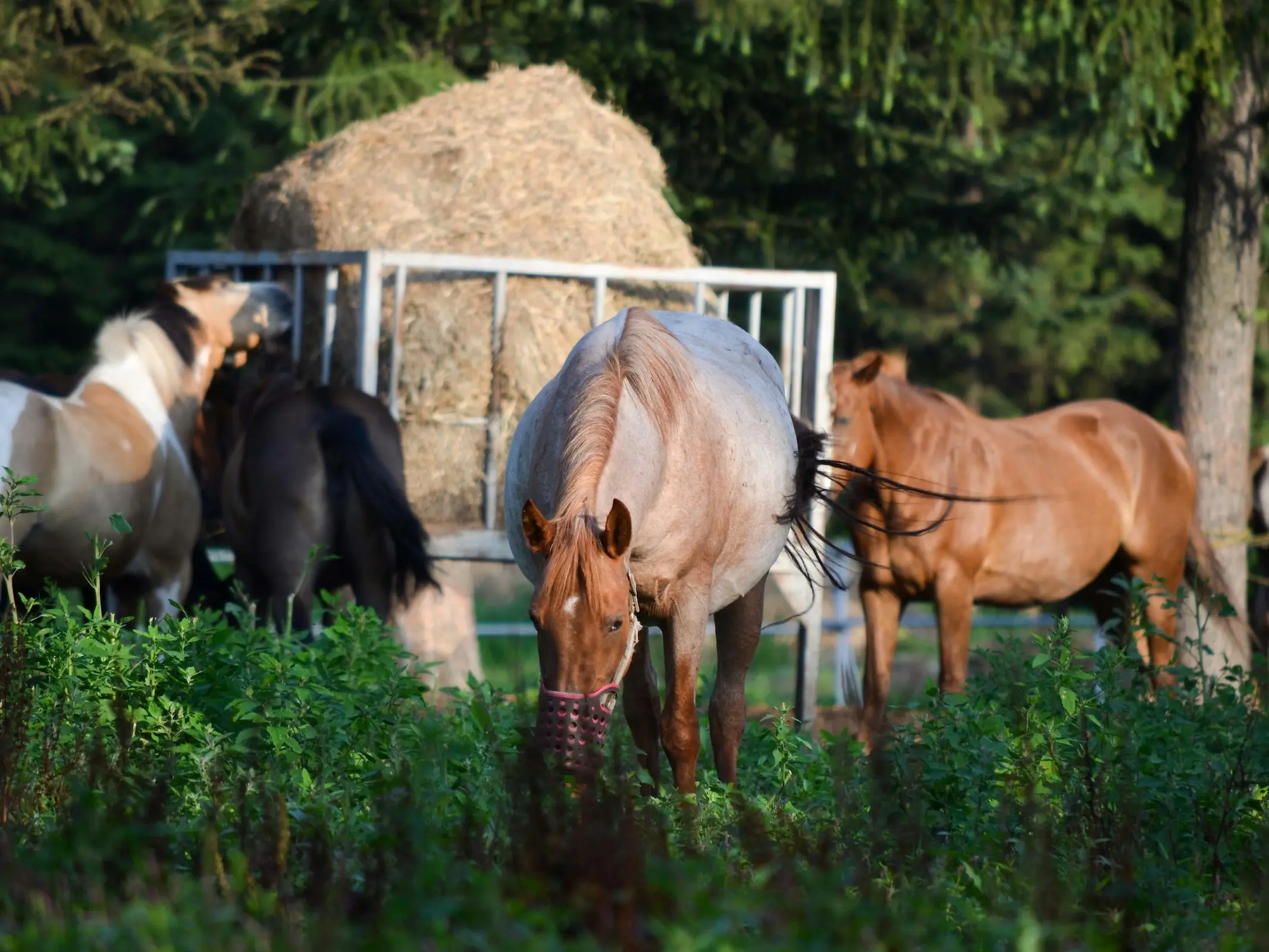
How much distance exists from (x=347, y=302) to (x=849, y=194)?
4.51 m

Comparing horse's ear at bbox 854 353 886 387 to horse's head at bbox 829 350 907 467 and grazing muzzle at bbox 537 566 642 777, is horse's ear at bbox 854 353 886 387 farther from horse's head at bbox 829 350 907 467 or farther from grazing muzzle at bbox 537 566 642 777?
grazing muzzle at bbox 537 566 642 777

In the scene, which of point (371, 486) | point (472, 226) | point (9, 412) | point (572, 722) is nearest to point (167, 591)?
point (371, 486)

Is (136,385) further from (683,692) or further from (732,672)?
(683,692)

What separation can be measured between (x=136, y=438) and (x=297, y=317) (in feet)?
4.97

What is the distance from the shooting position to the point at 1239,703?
5164 millimetres

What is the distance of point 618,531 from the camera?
3.66 m

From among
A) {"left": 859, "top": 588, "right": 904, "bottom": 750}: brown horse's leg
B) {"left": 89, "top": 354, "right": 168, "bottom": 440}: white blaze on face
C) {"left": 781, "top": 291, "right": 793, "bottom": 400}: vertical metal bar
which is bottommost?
{"left": 859, "top": 588, "right": 904, "bottom": 750}: brown horse's leg

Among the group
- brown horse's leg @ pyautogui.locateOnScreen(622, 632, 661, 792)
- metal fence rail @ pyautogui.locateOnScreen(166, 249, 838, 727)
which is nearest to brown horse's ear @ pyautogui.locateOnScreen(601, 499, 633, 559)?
brown horse's leg @ pyautogui.locateOnScreen(622, 632, 661, 792)

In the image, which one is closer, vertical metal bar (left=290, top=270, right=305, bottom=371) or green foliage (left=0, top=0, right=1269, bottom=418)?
vertical metal bar (left=290, top=270, right=305, bottom=371)

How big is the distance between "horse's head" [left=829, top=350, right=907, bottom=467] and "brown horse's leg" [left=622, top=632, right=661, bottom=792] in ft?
8.98

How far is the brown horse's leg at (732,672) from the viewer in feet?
16.0

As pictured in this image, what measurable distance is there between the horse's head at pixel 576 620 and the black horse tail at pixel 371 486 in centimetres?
294

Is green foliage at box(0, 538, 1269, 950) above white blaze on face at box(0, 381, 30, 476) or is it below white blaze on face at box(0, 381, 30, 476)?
below

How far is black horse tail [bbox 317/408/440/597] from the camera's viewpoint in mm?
6516
